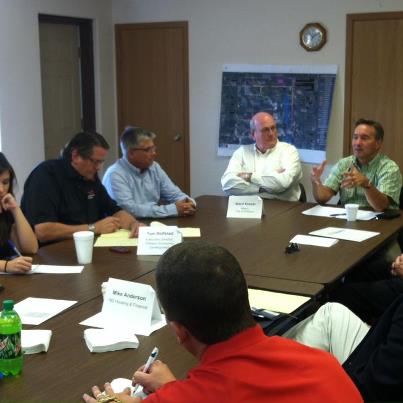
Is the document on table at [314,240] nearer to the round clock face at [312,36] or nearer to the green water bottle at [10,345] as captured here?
the green water bottle at [10,345]

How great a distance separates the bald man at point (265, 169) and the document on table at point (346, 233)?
1.20 m

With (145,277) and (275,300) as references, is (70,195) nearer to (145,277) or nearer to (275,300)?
(145,277)

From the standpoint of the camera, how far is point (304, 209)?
4172 millimetres

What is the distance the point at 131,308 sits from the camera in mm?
2123

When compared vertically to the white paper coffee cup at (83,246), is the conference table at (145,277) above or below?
below

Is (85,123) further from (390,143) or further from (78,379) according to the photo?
(78,379)

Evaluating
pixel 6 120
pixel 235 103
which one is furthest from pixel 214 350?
pixel 235 103

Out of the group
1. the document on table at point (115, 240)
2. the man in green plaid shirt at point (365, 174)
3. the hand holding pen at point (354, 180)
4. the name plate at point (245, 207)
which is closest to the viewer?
the document on table at point (115, 240)

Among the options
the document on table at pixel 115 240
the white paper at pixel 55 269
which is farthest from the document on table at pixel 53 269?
the document on table at pixel 115 240

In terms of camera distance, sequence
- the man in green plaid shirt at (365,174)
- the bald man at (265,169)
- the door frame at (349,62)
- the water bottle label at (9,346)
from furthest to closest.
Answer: the door frame at (349,62) < the bald man at (265,169) < the man in green plaid shirt at (365,174) < the water bottle label at (9,346)

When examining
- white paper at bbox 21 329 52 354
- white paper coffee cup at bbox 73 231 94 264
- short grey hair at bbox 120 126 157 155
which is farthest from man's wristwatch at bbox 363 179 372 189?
white paper at bbox 21 329 52 354

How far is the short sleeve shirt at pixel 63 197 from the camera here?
343 cm

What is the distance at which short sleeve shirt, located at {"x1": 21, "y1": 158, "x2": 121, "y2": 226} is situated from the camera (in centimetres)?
343

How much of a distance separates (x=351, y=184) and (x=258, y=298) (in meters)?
1.87
